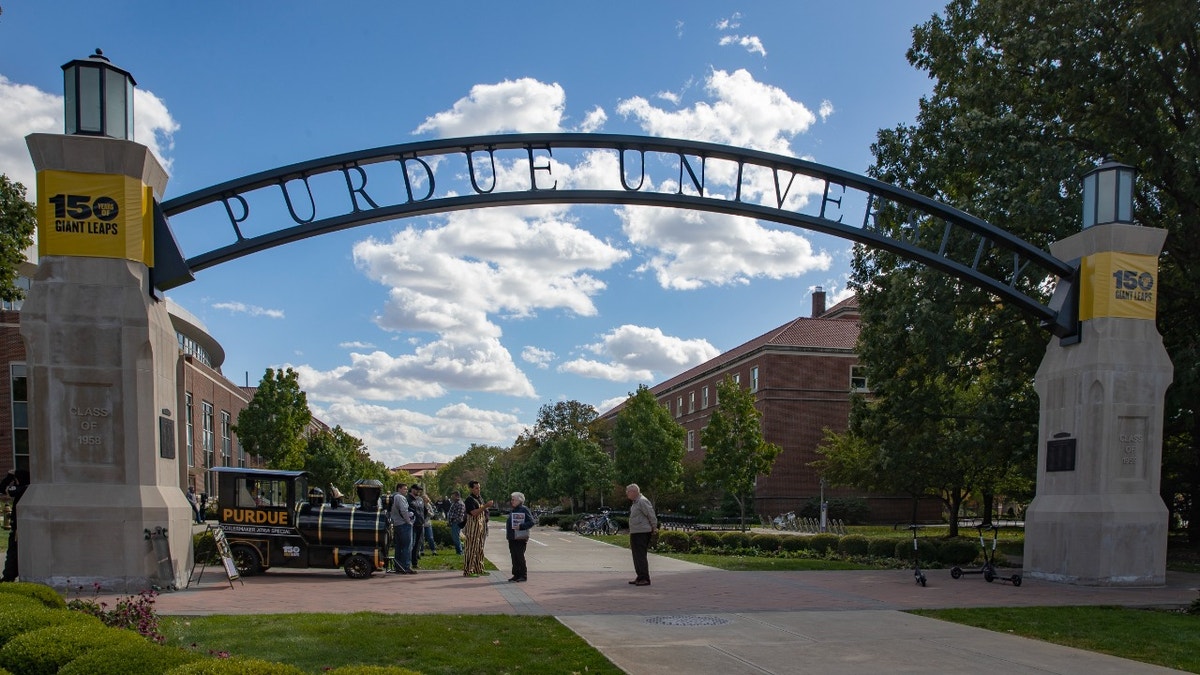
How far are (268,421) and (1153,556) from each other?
4543 cm

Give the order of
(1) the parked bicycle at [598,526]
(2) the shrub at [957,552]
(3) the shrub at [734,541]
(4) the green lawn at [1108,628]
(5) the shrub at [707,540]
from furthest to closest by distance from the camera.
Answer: (1) the parked bicycle at [598,526], (5) the shrub at [707,540], (3) the shrub at [734,541], (2) the shrub at [957,552], (4) the green lawn at [1108,628]

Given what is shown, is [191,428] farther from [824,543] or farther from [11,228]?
[824,543]

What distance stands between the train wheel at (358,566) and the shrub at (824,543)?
1173cm

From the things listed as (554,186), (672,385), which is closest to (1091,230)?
(554,186)

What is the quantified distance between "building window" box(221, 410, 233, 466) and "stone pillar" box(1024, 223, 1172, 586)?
60.6m

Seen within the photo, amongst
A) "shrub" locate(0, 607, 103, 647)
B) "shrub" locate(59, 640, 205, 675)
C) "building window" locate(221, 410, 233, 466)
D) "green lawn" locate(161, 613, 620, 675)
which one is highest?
"shrub" locate(59, 640, 205, 675)

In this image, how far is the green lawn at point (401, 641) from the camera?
745 centimetres

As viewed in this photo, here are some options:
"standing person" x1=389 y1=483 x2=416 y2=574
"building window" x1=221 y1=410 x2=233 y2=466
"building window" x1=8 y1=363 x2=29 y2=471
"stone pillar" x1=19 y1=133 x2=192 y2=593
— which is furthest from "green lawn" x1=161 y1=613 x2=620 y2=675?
"building window" x1=221 y1=410 x2=233 y2=466

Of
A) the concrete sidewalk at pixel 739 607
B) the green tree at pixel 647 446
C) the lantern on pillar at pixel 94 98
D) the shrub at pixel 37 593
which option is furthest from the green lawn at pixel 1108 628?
the green tree at pixel 647 446

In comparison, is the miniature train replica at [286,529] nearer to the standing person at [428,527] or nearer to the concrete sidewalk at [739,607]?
the concrete sidewalk at [739,607]

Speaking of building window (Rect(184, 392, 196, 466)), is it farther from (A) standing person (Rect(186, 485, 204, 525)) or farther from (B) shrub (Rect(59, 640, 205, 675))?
(B) shrub (Rect(59, 640, 205, 675))

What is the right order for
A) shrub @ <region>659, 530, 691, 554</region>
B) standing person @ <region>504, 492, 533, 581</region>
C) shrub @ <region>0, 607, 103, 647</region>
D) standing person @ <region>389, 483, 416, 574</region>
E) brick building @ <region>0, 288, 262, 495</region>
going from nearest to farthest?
shrub @ <region>0, 607, 103, 647</region>, standing person @ <region>504, 492, 533, 581</region>, standing person @ <region>389, 483, 416, 574</region>, shrub @ <region>659, 530, 691, 554</region>, brick building @ <region>0, 288, 262, 495</region>

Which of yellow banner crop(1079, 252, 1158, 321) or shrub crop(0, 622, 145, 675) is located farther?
yellow banner crop(1079, 252, 1158, 321)

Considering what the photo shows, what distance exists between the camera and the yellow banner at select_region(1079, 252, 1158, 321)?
48.0 feet
